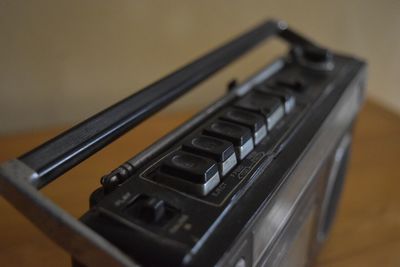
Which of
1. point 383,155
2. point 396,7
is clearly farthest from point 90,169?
point 396,7

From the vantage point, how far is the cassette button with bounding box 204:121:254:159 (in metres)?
0.27

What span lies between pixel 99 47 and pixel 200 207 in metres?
0.32

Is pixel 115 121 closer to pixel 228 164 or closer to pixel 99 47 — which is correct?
pixel 228 164

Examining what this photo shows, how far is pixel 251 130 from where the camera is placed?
280 mm

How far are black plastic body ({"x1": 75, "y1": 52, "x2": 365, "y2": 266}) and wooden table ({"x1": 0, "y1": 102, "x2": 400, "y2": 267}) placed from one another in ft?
0.12

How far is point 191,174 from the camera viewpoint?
0.24m

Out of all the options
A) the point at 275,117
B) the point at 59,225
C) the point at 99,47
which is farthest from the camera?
the point at 99,47

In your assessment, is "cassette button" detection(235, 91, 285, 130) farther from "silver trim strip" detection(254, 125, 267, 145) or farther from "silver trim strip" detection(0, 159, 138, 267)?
"silver trim strip" detection(0, 159, 138, 267)

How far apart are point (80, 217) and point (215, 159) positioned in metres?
0.08

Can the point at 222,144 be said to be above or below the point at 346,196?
above

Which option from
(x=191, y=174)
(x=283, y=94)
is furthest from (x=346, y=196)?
(x=191, y=174)

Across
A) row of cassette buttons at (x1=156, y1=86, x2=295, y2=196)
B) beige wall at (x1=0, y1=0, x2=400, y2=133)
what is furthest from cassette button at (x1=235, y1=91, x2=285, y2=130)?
beige wall at (x1=0, y1=0, x2=400, y2=133)

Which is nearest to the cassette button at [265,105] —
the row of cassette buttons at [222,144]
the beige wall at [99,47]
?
the row of cassette buttons at [222,144]

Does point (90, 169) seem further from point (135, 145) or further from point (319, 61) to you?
point (319, 61)
